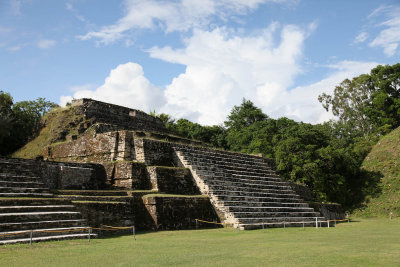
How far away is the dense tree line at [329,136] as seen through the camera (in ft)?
76.3

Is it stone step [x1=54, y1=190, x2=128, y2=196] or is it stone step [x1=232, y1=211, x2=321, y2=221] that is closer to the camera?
stone step [x1=54, y1=190, x2=128, y2=196]

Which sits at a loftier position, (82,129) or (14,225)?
(82,129)

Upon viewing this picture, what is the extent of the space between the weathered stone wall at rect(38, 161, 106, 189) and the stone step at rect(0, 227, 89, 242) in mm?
3159

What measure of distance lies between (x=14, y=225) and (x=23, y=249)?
1.18 m

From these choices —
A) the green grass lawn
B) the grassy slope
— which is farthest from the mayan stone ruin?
the grassy slope

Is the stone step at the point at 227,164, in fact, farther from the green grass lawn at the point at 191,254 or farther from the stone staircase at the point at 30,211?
the green grass lawn at the point at 191,254

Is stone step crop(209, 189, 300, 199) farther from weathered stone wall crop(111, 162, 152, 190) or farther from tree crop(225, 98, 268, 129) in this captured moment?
tree crop(225, 98, 268, 129)

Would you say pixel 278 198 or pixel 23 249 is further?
pixel 278 198

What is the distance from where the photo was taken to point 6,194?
875 cm

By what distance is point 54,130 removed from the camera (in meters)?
15.5

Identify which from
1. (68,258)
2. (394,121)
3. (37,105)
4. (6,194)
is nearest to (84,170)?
(6,194)

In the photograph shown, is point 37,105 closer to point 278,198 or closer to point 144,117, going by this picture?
point 144,117

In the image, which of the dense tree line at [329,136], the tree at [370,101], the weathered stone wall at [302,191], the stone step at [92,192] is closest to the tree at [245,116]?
the dense tree line at [329,136]

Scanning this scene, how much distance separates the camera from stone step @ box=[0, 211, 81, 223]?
7.72m
